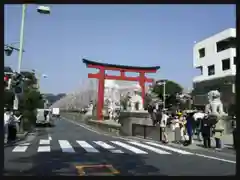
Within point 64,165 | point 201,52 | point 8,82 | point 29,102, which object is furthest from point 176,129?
point 201,52

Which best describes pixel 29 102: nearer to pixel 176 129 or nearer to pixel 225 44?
pixel 176 129

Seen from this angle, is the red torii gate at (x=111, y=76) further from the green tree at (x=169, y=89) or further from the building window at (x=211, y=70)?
the green tree at (x=169, y=89)

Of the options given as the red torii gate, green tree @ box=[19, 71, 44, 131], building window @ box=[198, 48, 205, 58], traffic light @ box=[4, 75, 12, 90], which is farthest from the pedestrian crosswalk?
building window @ box=[198, 48, 205, 58]

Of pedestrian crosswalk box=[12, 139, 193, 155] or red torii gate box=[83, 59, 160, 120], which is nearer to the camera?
pedestrian crosswalk box=[12, 139, 193, 155]

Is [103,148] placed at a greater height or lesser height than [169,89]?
Result: lesser

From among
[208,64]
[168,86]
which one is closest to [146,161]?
[208,64]

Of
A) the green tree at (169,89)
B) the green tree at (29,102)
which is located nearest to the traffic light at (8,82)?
the green tree at (29,102)

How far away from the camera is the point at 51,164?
8.43m

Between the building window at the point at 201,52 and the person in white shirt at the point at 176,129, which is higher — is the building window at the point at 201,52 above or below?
above

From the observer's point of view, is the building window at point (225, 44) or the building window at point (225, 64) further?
the building window at point (225, 64)

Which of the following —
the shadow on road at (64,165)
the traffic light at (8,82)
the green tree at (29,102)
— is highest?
the traffic light at (8,82)

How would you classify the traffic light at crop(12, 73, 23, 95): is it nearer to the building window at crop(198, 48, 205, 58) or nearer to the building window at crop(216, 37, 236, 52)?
the building window at crop(216, 37, 236, 52)

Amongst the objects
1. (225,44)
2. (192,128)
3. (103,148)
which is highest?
(225,44)
